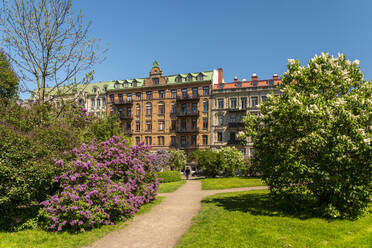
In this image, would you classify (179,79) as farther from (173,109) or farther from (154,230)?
(154,230)

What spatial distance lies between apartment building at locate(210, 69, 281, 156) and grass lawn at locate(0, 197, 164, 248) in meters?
38.0

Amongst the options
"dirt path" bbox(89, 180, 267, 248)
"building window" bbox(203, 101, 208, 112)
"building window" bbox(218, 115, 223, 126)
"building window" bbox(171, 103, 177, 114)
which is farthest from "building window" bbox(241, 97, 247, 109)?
"dirt path" bbox(89, 180, 267, 248)

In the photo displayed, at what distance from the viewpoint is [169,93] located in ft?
168

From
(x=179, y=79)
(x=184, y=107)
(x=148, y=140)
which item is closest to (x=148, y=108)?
(x=148, y=140)

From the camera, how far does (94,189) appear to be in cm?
975

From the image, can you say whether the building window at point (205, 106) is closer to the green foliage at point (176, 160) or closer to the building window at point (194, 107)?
the building window at point (194, 107)

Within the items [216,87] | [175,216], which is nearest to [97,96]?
[216,87]

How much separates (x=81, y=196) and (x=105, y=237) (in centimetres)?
181

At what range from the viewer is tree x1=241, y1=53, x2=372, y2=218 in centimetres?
898

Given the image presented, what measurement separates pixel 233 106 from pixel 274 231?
130ft

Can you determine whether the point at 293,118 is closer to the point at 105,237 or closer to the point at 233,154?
the point at 105,237

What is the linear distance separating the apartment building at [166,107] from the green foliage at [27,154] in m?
37.1

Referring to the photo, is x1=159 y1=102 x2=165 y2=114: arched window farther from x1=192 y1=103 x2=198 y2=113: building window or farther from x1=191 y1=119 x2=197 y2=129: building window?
x1=191 y1=119 x2=197 y2=129: building window

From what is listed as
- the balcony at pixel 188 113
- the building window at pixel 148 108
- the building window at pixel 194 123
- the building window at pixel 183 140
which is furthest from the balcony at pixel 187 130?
the building window at pixel 148 108
